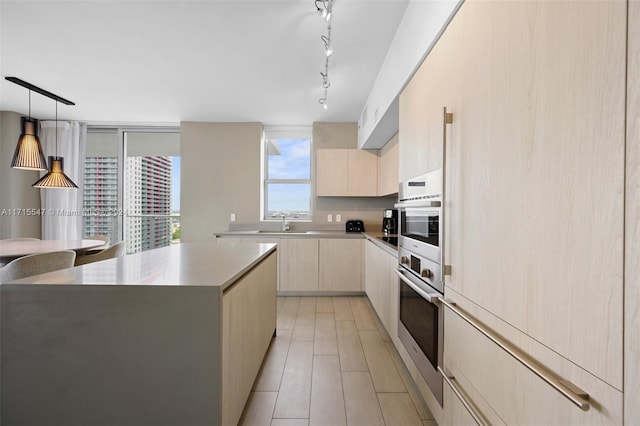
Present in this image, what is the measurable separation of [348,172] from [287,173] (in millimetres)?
1085

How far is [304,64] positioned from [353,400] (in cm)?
283

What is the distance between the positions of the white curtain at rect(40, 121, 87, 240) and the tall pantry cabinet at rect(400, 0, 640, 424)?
18.8 ft

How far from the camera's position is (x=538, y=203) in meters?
0.82

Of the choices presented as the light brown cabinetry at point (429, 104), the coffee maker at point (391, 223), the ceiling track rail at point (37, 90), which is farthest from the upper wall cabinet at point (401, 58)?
the ceiling track rail at point (37, 90)

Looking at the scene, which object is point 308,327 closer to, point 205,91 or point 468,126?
point 468,126

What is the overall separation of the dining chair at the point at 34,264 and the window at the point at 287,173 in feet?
9.21

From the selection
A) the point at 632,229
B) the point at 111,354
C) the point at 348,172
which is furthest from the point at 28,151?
the point at 632,229

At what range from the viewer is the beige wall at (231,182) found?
15.2 feet

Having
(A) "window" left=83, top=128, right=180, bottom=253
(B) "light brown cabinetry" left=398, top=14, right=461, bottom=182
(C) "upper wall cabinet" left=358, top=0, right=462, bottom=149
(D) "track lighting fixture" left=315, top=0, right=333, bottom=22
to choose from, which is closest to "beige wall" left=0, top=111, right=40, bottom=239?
(A) "window" left=83, top=128, right=180, bottom=253

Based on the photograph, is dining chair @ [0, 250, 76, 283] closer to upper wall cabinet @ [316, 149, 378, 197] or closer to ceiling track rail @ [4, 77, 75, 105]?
ceiling track rail @ [4, 77, 75, 105]

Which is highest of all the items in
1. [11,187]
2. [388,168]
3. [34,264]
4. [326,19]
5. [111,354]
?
[326,19]

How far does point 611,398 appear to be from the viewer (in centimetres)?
62

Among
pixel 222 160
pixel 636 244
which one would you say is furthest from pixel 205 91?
pixel 636 244

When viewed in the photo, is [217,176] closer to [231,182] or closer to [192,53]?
[231,182]
